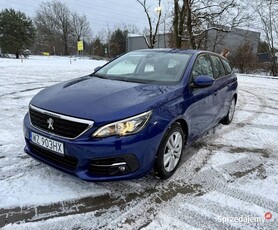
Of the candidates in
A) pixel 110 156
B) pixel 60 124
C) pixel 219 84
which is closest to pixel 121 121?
pixel 110 156

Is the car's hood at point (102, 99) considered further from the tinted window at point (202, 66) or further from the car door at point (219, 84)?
the car door at point (219, 84)

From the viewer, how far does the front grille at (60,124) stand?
96.1 inches

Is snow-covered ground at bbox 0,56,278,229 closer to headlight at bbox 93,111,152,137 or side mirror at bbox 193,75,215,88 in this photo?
headlight at bbox 93,111,152,137

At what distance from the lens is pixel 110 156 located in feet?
7.96

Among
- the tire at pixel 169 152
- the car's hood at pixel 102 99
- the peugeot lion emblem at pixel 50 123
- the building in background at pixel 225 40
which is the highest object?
the building in background at pixel 225 40

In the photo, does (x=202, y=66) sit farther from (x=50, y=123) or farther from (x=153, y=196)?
(x=50, y=123)

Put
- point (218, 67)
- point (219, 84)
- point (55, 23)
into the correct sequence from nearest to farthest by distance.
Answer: point (219, 84)
point (218, 67)
point (55, 23)

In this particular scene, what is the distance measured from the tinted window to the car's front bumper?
1.39 meters

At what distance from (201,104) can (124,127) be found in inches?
60.0

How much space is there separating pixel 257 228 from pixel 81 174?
1664mm

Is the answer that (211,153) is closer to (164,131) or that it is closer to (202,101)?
(202,101)

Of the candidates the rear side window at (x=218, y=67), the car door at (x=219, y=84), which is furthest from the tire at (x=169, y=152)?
the rear side window at (x=218, y=67)

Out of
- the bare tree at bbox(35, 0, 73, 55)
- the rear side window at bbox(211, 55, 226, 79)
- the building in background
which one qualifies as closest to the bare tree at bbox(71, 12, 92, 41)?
the bare tree at bbox(35, 0, 73, 55)

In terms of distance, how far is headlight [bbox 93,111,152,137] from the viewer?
242cm
